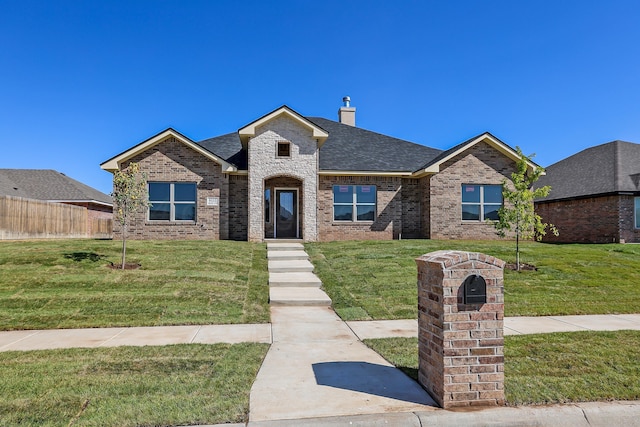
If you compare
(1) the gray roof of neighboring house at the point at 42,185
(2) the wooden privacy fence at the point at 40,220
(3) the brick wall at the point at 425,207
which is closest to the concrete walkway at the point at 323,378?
(3) the brick wall at the point at 425,207

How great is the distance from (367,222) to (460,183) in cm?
464

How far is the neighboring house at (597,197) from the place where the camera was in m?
19.9

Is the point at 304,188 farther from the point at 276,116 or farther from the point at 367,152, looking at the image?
Answer: the point at 367,152

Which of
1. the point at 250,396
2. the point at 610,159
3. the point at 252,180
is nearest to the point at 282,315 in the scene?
the point at 250,396

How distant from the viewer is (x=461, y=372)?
3773mm

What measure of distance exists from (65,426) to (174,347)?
7.82ft

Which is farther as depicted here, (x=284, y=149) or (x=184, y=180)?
(x=284, y=149)

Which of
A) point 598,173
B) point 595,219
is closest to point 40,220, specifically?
point 595,219

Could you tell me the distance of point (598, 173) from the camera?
894 inches

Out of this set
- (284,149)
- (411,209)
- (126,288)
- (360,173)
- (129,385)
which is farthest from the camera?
(411,209)

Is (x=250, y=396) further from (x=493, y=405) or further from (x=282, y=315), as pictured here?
(x=282, y=315)

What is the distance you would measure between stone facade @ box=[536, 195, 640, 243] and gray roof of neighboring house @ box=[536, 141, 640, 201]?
494mm

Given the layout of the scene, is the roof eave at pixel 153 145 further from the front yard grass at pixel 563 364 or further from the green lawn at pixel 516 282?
the front yard grass at pixel 563 364

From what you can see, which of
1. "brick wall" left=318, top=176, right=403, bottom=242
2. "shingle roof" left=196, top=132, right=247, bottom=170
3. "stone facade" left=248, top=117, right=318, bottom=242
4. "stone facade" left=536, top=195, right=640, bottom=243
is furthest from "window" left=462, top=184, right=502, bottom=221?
"shingle roof" left=196, top=132, right=247, bottom=170
